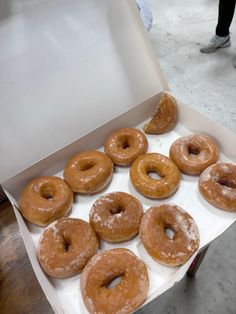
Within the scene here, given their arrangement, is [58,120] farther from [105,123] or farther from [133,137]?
[133,137]

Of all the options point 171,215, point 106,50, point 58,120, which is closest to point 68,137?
point 58,120

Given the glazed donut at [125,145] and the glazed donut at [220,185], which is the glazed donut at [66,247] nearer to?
the glazed donut at [125,145]

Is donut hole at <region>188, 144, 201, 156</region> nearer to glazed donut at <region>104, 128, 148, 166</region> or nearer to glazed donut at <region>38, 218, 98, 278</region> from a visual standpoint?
glazed donut at <region>104, 128, 148, 166</region>

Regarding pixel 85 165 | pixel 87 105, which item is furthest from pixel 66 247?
pixel 87 105

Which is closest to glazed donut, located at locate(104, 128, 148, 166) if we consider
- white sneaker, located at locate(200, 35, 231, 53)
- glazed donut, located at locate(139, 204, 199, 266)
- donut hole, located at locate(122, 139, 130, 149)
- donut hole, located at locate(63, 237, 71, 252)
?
donut hole, located at locate(122, 139, 130, 149)

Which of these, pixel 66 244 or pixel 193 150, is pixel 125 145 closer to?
pixel 193 150

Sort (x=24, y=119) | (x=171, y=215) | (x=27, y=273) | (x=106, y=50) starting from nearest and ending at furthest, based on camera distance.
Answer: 1. (x=171, y=215)
2. (x=24, y=119)
3. (x=106, y=50)
4. (x=27, y=273)

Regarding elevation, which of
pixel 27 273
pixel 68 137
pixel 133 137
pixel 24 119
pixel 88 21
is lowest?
pixel 27 273
